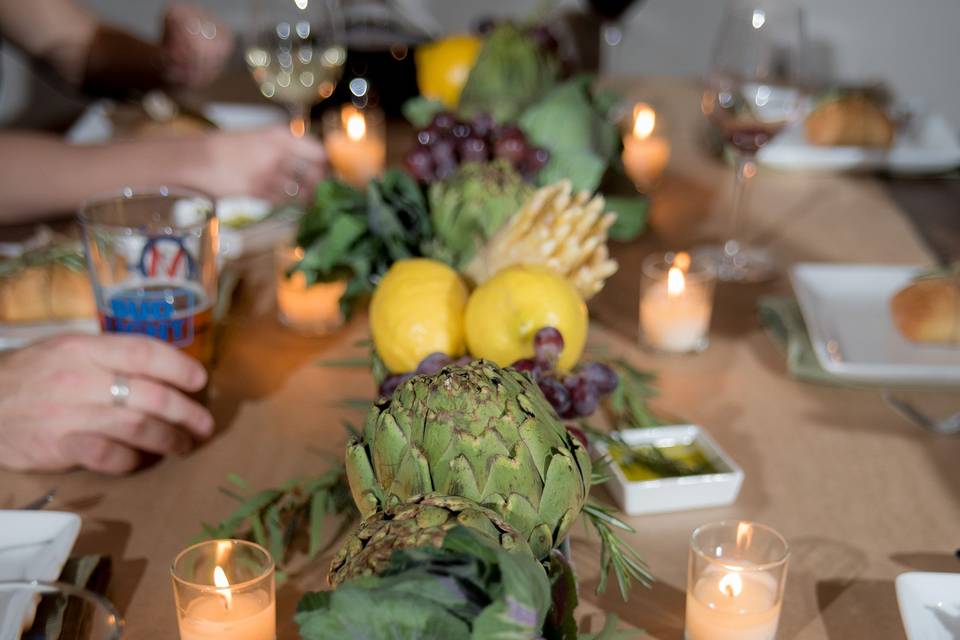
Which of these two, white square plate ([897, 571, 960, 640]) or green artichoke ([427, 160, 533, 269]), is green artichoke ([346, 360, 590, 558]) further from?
green artichoke ([427, 160, 533, 269])

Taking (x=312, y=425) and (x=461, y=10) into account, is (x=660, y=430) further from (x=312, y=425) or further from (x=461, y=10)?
(x=461, y=10)

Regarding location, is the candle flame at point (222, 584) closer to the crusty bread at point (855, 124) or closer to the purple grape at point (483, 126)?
the purple grape at point (483, 126)

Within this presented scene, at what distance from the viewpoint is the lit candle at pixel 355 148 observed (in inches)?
55.4

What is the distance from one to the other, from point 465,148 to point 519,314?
0.32 metres

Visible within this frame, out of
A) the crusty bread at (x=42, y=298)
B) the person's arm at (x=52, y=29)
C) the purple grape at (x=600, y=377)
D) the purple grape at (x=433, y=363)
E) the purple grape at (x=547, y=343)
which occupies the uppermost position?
the person's arm at (x=52, y=29)

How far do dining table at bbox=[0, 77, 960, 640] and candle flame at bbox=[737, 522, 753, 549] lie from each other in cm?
5

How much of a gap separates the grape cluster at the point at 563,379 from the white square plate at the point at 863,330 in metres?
0.30

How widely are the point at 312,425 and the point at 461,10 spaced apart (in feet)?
7.90

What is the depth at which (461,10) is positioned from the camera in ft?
10.0

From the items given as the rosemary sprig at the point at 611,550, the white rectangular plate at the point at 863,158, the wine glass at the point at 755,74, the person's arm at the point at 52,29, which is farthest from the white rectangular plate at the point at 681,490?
the person's arm at the point at 52,29

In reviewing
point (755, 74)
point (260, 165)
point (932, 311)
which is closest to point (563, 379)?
point (932, 311)

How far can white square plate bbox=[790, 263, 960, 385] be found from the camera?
0.91 m

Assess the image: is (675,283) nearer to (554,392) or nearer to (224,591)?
(554,392)

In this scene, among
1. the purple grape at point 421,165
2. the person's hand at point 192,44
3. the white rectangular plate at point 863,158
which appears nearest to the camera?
the purple grape at point 421,165
